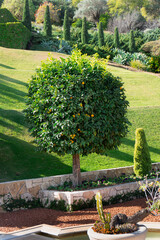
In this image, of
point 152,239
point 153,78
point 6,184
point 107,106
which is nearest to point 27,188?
point 6,184

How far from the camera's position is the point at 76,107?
8.11 meters

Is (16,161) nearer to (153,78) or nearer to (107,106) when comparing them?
(107,106)

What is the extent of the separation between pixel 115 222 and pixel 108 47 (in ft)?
94.8

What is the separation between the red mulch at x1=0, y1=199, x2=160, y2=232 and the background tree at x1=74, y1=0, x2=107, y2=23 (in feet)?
137

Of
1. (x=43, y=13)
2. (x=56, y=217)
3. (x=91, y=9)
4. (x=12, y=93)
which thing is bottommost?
(x=56, y=217)

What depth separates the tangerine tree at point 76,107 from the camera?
26.9 ft

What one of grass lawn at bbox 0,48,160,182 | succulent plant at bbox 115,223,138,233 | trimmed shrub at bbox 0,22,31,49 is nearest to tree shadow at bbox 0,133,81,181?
grass lawn at bbox 0,48,160,182

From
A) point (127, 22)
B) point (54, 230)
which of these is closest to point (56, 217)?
point (54, 230)

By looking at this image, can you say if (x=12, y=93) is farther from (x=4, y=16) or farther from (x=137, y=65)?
(x=4, y=16)

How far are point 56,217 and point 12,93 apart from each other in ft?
33.5

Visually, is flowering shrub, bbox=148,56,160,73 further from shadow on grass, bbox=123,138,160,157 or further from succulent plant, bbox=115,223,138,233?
succulent plant, bbox=115,223,138,233

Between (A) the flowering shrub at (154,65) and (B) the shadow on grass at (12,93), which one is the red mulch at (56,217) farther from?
(A) the flowering shrub at (154,65)

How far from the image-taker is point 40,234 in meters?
6.43

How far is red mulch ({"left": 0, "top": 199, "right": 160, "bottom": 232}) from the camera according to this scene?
695 centimetres
